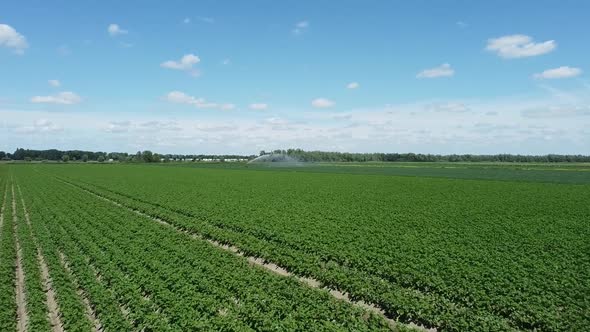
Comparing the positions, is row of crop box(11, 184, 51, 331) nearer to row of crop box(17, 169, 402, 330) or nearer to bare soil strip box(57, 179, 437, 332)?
row of crop box(17, 169, 402, 330)

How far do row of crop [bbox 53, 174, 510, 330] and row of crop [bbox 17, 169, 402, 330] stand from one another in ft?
3.84

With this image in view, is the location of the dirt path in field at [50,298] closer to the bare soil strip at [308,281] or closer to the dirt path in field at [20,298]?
the dirt path in field at [20,298]

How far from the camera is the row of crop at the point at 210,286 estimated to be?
433 inches

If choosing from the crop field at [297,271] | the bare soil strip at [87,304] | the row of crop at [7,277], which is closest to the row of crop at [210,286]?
the crop field at [297,271]

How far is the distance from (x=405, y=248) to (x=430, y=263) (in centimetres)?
246

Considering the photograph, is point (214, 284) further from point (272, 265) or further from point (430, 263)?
point (430, 263)

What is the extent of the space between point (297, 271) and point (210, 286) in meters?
3.56

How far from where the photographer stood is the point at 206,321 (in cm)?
1083

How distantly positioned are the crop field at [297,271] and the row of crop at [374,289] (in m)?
0.05

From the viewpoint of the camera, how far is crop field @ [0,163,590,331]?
11.1 metres

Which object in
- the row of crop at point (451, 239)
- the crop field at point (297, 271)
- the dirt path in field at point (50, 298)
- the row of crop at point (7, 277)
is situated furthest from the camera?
the row of crop at point (451, 239)

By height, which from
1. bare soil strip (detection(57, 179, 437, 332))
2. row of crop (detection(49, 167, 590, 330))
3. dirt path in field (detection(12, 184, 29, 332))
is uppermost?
row of crop (detection(49, 167, 590, 330))

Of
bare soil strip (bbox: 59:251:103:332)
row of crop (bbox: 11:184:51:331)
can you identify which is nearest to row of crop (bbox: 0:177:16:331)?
row of crop (bbox: 11:184:51:331)

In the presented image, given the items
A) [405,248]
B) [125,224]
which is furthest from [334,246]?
[125,224]
